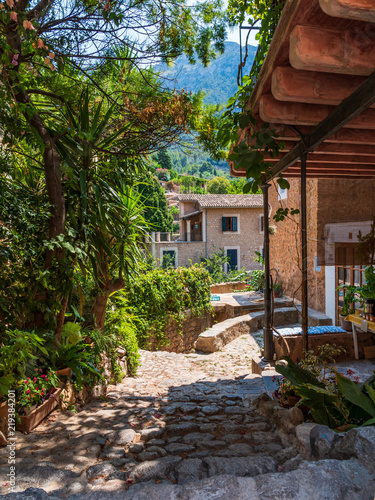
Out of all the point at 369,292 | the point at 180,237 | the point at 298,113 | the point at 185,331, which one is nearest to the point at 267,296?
the point at 369,292

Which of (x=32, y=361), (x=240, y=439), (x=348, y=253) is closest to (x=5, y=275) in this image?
(x=32, y=361)

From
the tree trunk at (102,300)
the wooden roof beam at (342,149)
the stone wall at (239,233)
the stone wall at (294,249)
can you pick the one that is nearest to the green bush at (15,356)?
the tree trunk at (102,300)

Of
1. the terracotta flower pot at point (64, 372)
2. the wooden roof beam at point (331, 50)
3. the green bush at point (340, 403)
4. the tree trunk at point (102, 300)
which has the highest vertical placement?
the wooden roof beam at point (331, 50)

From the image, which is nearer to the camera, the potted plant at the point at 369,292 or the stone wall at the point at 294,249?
the potted plant at the point at 369,292

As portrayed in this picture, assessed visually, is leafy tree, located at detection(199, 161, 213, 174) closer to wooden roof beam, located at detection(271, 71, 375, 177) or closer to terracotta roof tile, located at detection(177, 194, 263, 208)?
terracotta roof tile, located at detection(177, 194, 263, 208)

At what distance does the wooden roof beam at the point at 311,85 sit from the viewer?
208 centimetres

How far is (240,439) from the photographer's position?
2.49 meters

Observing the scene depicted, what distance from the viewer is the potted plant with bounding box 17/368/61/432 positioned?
2.59 metres

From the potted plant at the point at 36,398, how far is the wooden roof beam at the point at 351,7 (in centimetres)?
292

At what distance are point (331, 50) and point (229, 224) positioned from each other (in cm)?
2174

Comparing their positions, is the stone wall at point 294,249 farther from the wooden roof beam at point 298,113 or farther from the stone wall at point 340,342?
the wooden roof beam at point 298,113

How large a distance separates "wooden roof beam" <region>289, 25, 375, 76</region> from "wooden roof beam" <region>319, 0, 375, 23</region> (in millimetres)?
327

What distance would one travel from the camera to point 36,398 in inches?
107

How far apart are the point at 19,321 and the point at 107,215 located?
1.30m
